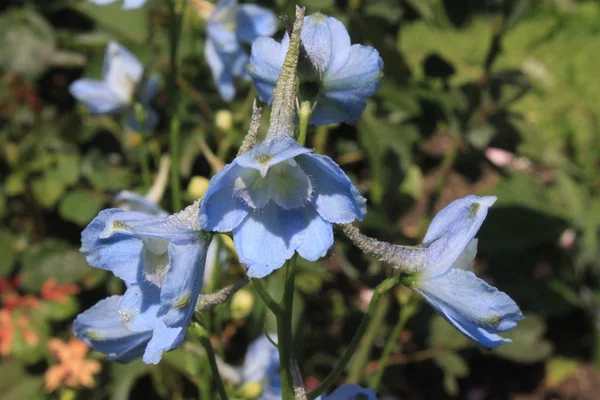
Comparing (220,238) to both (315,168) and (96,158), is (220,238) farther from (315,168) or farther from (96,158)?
(96,158)

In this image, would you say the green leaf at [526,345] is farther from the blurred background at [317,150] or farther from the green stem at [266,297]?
the green stem at [266,297]

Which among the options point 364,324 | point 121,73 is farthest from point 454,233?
point 121,73

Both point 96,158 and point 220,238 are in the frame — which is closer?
point 220,238

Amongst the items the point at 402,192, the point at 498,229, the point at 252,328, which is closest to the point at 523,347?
the point at 498,229

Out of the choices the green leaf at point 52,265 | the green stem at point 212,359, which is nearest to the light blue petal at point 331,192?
the green stem at point 212,359

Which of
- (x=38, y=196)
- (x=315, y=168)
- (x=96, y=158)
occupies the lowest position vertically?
(x=38, y=196)

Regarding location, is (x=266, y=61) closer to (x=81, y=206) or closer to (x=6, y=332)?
(x=81, y=206)

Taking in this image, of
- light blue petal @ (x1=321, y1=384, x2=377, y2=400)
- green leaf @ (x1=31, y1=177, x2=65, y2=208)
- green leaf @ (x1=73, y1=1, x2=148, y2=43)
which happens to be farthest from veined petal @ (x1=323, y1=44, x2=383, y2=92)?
green leaf @ (x1=31, y1=177, x2=65, y2=208)
